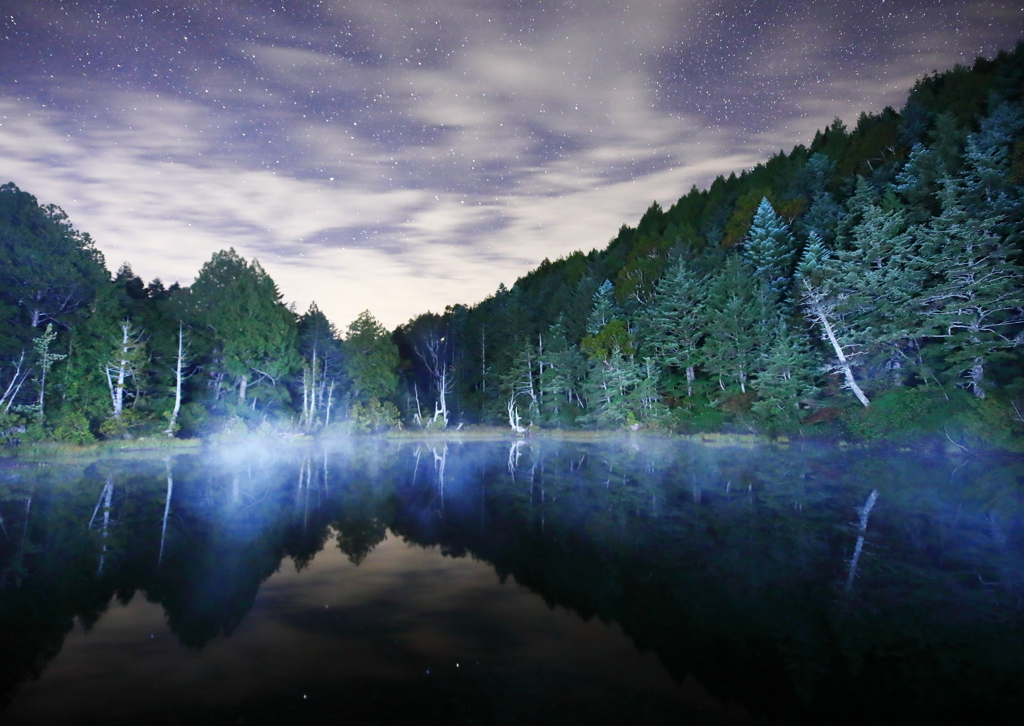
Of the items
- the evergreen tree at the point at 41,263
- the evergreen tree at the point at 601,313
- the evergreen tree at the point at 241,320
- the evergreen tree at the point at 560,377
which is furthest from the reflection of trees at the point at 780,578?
the evergreen tree at the point at 560,377

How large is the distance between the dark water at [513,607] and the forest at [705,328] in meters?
14.0

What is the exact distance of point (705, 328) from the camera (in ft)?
165

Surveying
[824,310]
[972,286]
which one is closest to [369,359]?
[824,310]

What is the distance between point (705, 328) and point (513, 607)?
147ft

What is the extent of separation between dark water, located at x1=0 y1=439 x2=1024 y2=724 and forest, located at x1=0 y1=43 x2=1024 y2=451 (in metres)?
14.0

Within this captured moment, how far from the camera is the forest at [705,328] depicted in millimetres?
29844

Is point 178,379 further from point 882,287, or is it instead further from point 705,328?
point 882,287

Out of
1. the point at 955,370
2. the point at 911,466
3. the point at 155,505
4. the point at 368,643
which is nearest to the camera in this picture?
the point at 368,643

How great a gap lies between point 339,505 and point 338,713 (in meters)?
12.9

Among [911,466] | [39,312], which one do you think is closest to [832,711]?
[911,466]

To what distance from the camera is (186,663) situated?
7.27 m

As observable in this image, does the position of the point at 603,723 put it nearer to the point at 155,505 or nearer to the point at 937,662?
the point at 937,662

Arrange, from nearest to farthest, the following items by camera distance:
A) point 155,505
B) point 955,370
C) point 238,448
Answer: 1. point 155,505
2. point 955,370
3. point 238,448

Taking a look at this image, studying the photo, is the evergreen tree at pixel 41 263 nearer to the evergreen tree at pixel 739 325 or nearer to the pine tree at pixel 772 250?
the evergreen tree at pixel 739 325
